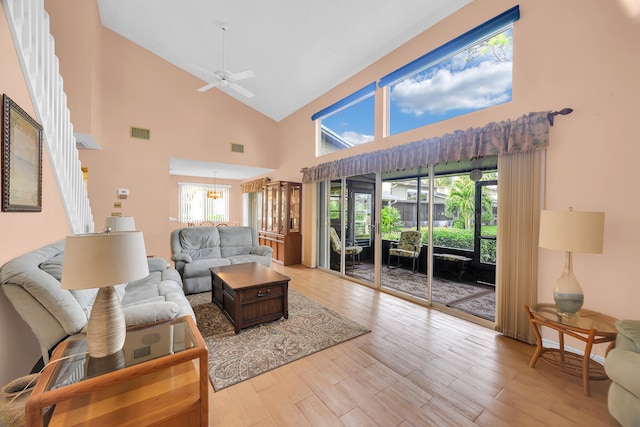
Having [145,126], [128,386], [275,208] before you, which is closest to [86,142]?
[145,126]

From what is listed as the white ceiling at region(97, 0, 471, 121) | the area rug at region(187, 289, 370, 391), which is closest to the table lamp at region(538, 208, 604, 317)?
the area rug at region(187, 289, 370, 391)

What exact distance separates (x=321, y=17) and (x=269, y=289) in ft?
11.7

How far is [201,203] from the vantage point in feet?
28.0

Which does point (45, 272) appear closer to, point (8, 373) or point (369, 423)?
point (8, 373)

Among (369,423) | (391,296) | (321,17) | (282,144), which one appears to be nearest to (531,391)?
(369,423)

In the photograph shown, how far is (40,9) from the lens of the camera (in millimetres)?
2062

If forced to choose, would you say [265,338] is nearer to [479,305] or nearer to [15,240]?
[15,240]

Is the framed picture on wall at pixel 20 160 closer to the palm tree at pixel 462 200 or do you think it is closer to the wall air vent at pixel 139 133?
the wall air vent at pixel 139 133

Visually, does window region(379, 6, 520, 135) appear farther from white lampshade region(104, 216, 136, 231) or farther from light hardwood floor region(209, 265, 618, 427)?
white lampshade region(104, 216, 136, 231)

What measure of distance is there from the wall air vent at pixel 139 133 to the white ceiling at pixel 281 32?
1571 millimetres

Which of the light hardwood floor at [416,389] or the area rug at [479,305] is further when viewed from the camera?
the area rug at [479,305]

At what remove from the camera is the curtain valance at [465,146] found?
239cm

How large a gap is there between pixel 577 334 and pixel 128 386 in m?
3.06

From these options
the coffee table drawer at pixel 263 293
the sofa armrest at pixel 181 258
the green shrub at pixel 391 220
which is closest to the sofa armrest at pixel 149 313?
the coffee table drawer at pixel 263 293
